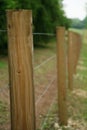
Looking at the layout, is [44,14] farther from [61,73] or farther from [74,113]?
[61,73]

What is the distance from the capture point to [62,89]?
20.7 feet

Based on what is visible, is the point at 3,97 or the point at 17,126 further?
the point at 3,97

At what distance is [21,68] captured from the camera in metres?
3.68

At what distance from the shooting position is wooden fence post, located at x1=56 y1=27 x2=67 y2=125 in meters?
6.12

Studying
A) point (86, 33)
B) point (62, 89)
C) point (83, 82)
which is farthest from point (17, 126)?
point (86, 33)

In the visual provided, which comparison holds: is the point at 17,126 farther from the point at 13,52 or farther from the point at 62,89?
the point at 62,89

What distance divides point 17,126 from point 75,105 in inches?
180

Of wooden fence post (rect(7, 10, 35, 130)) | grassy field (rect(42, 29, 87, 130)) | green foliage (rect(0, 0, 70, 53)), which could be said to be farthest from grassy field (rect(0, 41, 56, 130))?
green foliage (rect(0, 0, 70, 53))

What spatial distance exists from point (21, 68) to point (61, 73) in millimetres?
2640

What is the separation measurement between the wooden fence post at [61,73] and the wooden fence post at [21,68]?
2.40 metres

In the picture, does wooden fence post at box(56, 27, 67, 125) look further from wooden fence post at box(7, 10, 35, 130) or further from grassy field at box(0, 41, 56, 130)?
wooden fence post at box(7, 10, 35, 130)

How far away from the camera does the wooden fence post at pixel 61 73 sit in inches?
241

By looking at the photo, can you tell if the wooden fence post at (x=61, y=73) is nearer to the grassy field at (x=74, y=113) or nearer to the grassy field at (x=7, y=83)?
the grassy field at (x=74, y=113)

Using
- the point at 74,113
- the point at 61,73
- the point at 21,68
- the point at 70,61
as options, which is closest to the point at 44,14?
the point at 70,61
